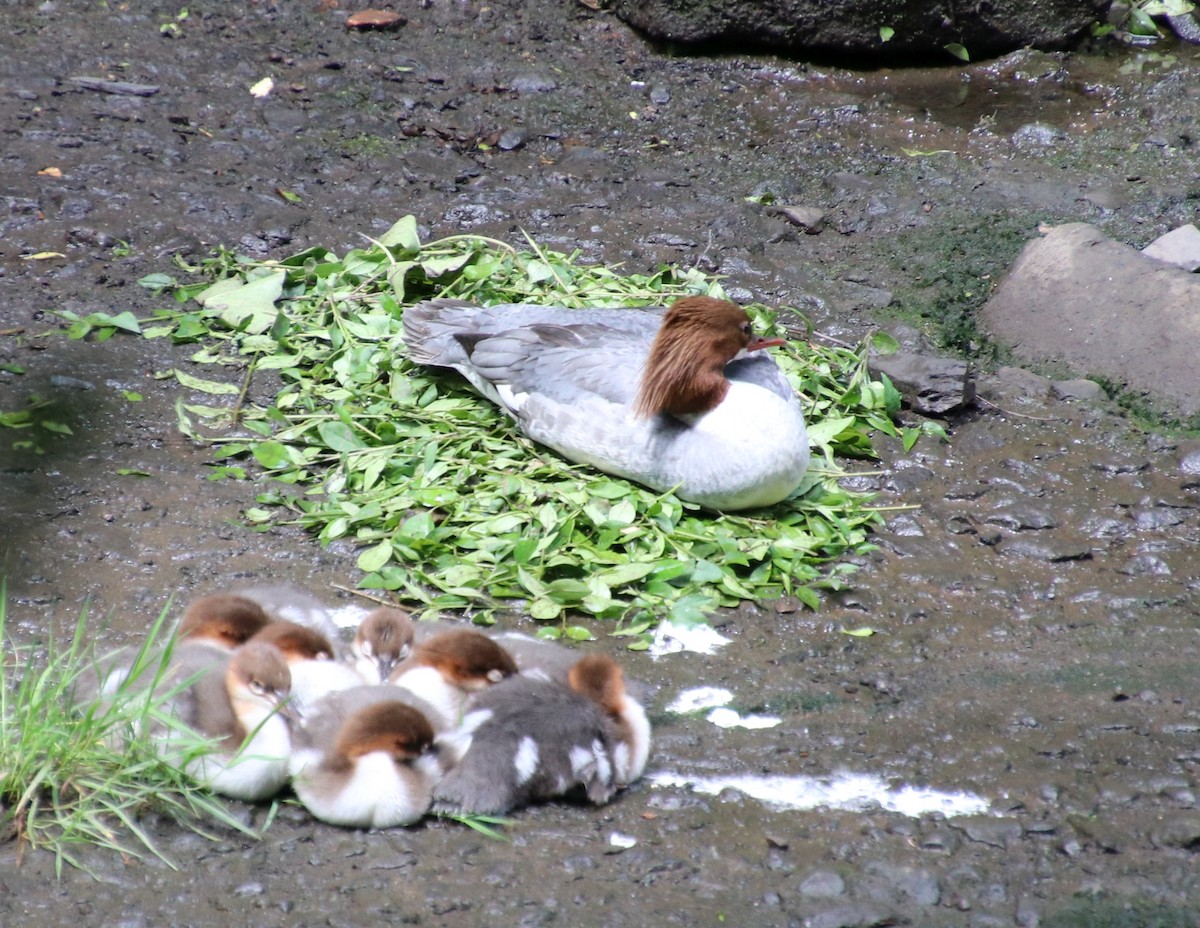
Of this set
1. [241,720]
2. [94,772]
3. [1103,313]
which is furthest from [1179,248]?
[94,772]

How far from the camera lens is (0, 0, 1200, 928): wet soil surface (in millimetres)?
3283

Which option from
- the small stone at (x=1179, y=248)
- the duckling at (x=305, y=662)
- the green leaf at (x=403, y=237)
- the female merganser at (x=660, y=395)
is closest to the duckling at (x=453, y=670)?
the duckling at (x=305, y=662)

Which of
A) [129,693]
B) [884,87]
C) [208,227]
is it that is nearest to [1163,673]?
[129,693]

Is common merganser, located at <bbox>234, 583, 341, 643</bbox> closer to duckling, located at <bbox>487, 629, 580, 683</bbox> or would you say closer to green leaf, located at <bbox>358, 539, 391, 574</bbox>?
green leaf, located at <bbox>358, 539, 391, 574</bbox>

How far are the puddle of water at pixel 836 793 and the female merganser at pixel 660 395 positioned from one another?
1.50m

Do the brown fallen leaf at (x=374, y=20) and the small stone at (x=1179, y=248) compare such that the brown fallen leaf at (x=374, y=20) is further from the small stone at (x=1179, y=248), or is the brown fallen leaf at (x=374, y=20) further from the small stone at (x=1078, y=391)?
the small stone at (x=1078, y=391)

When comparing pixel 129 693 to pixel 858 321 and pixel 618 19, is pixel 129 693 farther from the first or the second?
pixel 618 19

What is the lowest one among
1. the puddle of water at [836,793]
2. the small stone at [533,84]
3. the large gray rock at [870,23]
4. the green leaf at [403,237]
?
the puddle of water at [836,793]

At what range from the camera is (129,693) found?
3455 millimetres

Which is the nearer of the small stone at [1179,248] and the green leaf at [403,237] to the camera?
the green leaf at [403,237]

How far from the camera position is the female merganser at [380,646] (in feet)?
12.9

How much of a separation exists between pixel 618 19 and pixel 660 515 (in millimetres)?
5568

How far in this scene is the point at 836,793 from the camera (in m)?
3.69

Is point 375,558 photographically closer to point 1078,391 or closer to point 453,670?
point 453,670
